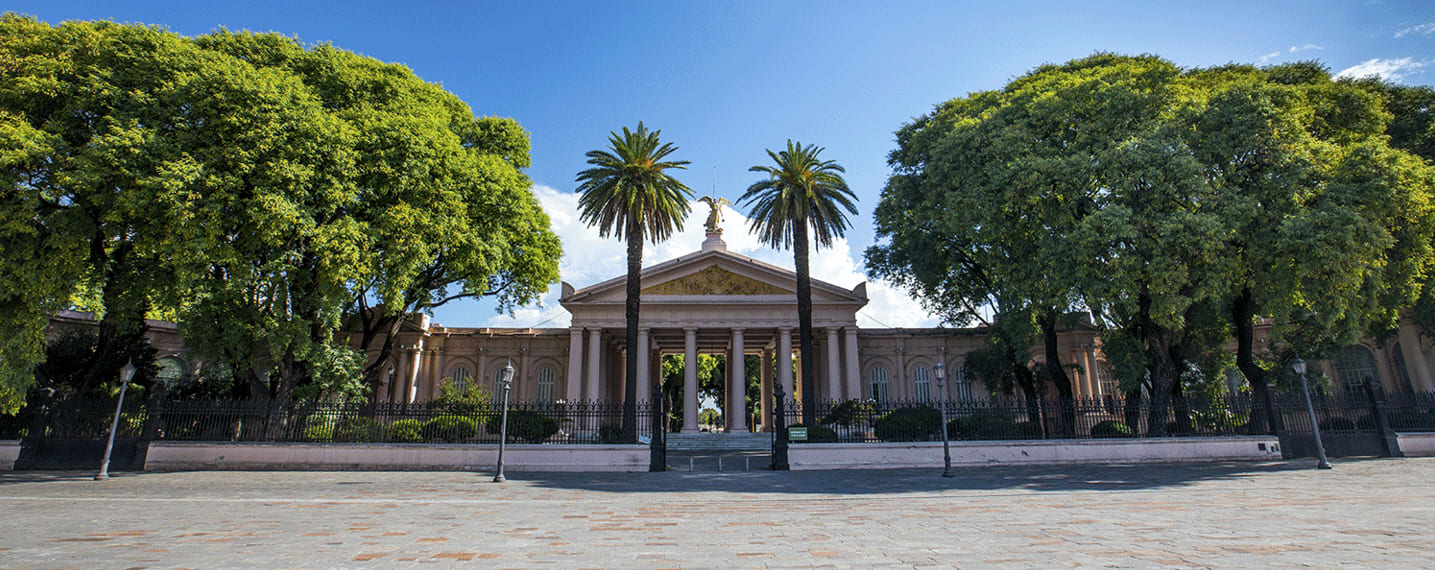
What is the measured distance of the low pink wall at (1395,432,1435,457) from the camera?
63.0ft

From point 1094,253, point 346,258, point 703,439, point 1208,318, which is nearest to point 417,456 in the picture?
point 346,258

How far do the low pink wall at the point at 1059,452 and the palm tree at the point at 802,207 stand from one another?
643 cm

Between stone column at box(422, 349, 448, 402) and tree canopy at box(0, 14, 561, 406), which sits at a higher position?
tree canopy at box(0, 14, 561, 406)

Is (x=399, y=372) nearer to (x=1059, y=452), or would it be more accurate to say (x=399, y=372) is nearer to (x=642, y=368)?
(x=642, y=368)

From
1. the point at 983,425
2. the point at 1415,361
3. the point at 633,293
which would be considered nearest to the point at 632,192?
the point at 633,293

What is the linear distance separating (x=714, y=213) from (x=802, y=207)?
13915mm

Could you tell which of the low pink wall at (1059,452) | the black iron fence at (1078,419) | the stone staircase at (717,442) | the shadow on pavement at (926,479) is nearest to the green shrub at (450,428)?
the shadow on pavement at (926,479)

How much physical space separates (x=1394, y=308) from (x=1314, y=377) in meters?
4.48

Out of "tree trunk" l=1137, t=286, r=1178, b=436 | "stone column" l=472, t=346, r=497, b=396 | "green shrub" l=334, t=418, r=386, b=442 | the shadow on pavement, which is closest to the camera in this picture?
the shadow on pavement

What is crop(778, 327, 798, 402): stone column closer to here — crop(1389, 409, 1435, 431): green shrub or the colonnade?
the colonnade

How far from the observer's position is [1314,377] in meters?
24.4

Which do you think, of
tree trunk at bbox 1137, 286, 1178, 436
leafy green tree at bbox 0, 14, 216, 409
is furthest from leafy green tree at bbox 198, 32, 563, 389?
tree trunk at bbox 1137, 286, 1178, 436

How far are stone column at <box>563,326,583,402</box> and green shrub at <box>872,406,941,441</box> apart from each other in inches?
669

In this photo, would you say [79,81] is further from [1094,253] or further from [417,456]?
[1094,253]
